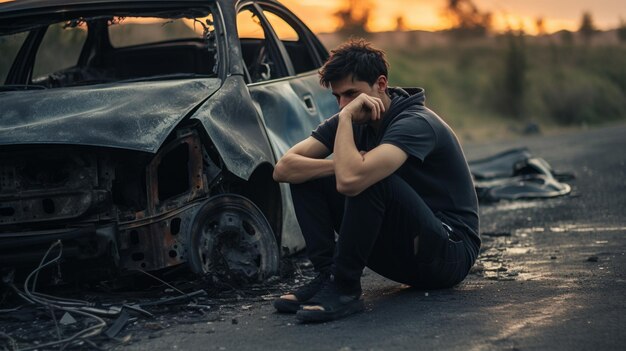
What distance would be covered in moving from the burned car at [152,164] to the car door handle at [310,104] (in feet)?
1.50

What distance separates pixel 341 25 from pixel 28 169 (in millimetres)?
57474

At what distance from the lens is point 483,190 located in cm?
1128

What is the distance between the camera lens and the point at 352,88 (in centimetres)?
576

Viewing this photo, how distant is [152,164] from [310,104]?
2.15m

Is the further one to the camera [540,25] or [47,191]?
[540,25]

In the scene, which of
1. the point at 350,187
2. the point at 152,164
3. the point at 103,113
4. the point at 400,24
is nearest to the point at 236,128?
the point at 152,164

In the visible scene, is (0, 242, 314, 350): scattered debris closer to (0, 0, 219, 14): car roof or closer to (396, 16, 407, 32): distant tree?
(0, 0, 219, 14): car roof

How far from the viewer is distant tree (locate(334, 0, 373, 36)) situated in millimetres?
62750

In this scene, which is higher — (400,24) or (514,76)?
(400,24)

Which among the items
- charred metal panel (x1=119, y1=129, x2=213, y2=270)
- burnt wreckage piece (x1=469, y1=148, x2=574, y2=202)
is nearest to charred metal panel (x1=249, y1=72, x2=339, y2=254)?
charred metal panel (x1=119, y1=129, x2=213, y2=270)

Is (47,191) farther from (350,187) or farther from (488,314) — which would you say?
(488,314)

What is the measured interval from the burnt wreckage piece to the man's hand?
18.8 feet

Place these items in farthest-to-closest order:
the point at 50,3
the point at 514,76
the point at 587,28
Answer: the point at 587,28 < the point at 514,76 < the point at 50,3

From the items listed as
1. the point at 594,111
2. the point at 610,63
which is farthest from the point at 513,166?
the point at 610,63
